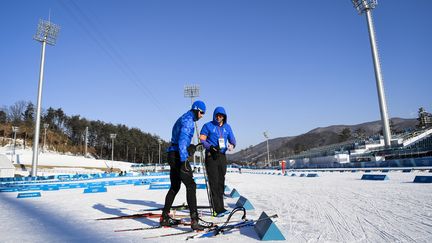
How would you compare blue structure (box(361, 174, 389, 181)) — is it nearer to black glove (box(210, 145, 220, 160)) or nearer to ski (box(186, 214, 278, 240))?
black glove (box(210, 145, 220, 160))

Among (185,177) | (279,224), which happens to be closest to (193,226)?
(185,177)

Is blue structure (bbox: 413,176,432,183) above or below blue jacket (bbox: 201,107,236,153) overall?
below

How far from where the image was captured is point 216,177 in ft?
15.8

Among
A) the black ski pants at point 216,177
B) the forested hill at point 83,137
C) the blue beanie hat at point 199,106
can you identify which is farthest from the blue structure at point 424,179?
the forested hill at point 83,137

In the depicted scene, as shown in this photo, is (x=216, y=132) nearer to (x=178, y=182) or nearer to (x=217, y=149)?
(x=217, y=149)

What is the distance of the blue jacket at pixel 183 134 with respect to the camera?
3830 millimetres

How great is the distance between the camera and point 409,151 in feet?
96.9

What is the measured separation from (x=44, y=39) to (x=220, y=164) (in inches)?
1418

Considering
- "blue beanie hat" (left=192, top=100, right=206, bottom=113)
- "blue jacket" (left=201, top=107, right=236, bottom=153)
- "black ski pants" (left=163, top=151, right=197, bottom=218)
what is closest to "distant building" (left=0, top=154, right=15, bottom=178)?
"blue jacket" (left=201, top=107, right=236, bottom=153)

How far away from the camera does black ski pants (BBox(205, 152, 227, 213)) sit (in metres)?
4.72

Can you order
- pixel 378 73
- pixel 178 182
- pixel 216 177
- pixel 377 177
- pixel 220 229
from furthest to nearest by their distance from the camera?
pixel 378 73 < pixel 377 177 < pixel 216 177 < pixel 178 182 < pixel 220 229

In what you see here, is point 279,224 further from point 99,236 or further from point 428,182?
point 428,182

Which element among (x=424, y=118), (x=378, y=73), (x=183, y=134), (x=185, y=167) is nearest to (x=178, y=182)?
(x=185, y=167)

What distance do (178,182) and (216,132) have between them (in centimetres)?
130
